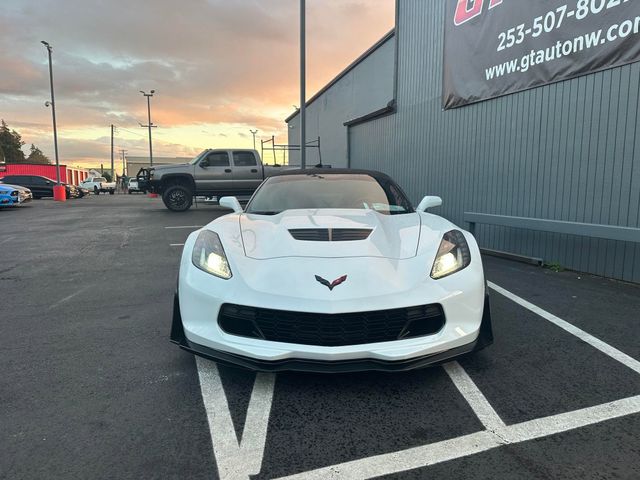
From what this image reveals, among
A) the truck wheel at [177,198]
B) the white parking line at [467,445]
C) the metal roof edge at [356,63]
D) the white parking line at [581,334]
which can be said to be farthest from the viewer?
the truck wheel at [177,198]

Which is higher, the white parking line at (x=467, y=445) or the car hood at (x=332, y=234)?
the car hood at (x=332, y=234)

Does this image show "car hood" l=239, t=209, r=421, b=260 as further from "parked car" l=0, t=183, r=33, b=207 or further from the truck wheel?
"parked car" l=0, t=183, r=33, b=207

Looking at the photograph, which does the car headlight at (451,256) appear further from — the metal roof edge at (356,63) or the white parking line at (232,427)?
the metal roof edge at (356,63)

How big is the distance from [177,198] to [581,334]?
546 inches

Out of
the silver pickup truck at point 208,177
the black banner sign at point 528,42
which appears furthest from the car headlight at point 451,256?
the silver pickup truck at point 208,177

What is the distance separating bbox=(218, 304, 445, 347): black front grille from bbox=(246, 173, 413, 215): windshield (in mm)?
1424

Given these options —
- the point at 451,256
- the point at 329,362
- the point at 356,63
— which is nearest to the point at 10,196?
the point at 356,63

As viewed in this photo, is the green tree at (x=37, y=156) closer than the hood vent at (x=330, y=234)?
No

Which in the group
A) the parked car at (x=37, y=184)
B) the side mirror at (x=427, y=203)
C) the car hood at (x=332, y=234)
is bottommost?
the car hood at (x=332, y=234)

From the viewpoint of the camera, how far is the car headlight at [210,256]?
268cm

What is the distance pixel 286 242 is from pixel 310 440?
1.22 m

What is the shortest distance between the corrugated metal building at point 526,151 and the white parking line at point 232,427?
16.7 feet

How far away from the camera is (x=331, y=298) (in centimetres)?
237

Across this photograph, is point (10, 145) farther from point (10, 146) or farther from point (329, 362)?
point (329, 362)
